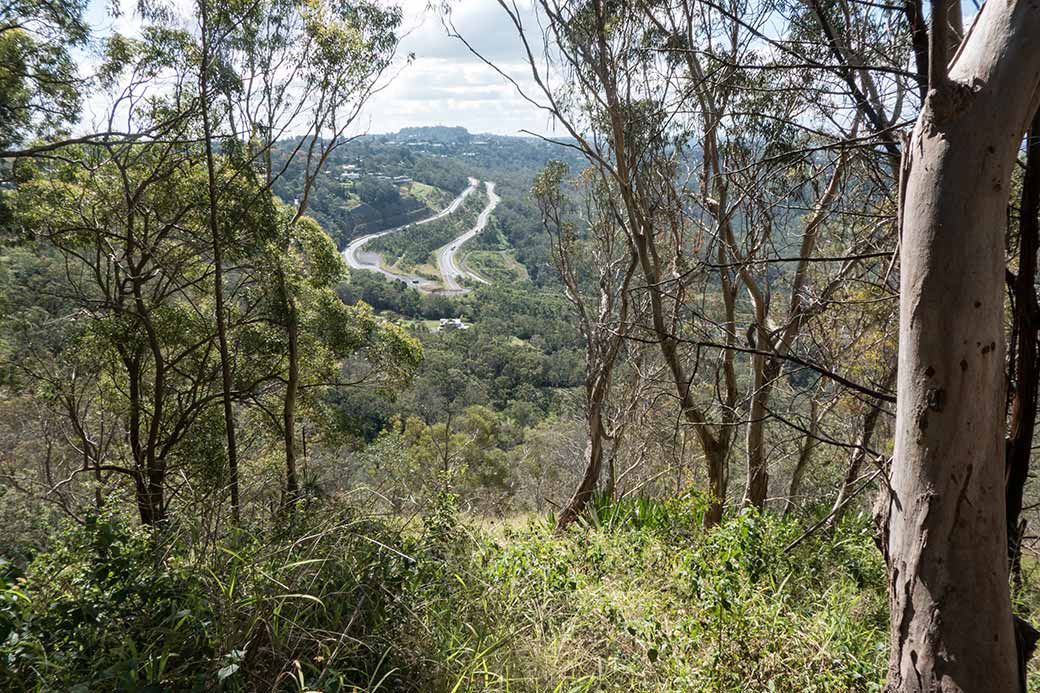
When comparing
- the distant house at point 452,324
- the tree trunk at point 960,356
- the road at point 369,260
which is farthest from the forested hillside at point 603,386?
the road at point 369,260

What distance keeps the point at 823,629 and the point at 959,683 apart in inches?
54.0

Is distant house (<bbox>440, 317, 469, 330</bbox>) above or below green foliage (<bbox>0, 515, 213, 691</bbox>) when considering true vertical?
below

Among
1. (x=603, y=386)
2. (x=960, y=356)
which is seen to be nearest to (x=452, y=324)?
(x=603, y=386)

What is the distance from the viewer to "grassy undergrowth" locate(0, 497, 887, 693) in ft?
6.54

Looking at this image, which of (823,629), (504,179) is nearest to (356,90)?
(823,629)

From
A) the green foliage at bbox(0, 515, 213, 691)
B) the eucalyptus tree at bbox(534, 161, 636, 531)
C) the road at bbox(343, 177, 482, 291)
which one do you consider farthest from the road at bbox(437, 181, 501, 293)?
the green foliage at bbox(0, 515, 213, 691)

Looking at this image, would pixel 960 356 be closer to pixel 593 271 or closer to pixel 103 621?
pixel 103 621

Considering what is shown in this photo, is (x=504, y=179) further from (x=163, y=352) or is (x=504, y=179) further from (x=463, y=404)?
(x=163, y=352)

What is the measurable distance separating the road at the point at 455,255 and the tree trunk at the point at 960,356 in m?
45.3

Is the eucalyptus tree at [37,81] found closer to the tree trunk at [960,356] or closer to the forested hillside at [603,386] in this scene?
the forested hillside at [603,386]

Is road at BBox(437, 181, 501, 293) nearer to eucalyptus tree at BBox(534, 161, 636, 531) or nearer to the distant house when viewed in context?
the distant house

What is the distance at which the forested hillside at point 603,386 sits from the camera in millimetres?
1428

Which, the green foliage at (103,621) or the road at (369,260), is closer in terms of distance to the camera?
the green foliage at (103,621)

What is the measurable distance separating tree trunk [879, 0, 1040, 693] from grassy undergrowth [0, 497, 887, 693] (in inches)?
34.0
